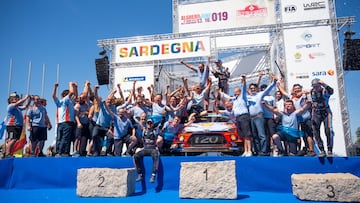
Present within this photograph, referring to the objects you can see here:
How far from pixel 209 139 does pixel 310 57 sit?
8.75 meters

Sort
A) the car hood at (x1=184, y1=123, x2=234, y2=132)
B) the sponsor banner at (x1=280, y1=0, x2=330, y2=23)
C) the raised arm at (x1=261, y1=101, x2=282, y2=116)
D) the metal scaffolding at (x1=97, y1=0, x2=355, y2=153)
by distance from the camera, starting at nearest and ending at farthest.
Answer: the raised arm at (x1=261, y1=101, x2=282, y2=116) → the car hood at (x1=184, y1=123, x2=234, y2=132) → the metal scaffolding at (x1=97, y1=0, x2=355, y2=153) → the sponsor banner at (x1=280, y1=0, x2=330, y2=23)

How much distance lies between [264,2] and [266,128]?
1069 centimetres

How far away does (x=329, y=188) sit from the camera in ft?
11.8

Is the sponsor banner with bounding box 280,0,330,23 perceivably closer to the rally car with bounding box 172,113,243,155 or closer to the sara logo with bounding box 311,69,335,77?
the sara logo with bounding box 311,69,335,77

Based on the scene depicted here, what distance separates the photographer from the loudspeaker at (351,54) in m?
11.7

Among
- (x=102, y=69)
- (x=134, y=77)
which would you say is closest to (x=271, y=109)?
(x=134, y=77)

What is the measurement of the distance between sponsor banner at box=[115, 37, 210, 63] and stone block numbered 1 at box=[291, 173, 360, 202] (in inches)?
367

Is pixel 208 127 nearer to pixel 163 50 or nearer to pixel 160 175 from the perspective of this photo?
pixel 160 175

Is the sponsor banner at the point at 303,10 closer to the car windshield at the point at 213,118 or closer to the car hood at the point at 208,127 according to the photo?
the car windshield at the point at 213,118

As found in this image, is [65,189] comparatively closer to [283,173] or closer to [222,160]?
[222,160]

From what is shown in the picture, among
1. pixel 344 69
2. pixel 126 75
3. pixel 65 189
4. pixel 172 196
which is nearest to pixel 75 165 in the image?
pixel 65 189

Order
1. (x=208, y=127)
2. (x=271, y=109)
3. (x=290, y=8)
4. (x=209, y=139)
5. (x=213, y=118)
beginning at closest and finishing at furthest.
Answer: (x=271, y=109)
(x=209, y=139)
(x=208, y=127)
(x=213, y=118)
(x=290, y=8)

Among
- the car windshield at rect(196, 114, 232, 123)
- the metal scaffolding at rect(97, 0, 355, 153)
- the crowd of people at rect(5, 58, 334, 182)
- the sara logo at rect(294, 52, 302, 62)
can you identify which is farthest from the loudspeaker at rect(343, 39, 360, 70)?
the car windshield at rect(196, 114, 232, 123)

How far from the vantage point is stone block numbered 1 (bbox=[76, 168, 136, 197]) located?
4195mm
